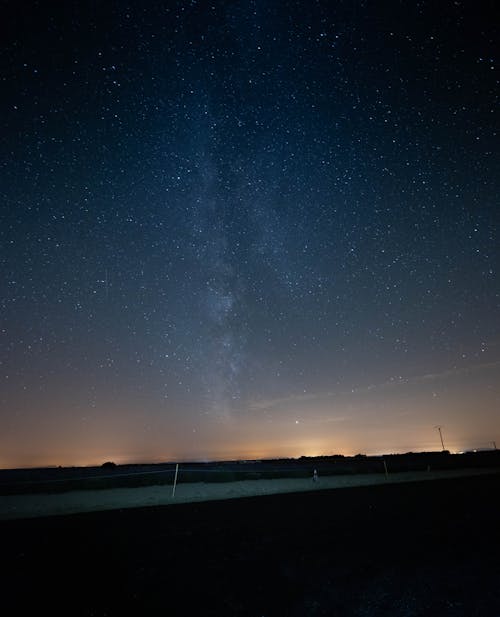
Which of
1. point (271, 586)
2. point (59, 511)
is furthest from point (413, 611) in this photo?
point (59, 511)

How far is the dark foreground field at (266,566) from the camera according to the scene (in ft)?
11.8

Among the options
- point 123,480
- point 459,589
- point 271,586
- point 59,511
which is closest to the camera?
point 459,589

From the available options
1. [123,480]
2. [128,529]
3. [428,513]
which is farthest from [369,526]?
[123,480]

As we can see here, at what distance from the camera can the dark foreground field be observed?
3.60m

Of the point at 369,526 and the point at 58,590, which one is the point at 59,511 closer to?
the point at 58,590

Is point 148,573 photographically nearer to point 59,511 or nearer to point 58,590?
point 58,590

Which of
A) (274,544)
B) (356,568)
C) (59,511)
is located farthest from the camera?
(59,511)

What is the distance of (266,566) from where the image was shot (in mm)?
4746

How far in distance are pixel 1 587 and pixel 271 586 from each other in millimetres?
3444

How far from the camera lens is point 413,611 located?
3238 millimetres

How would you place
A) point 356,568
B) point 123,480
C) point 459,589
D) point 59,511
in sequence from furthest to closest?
point 123,480
point 59,511
point 356,568
point 459,589

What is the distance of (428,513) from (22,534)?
8955mm

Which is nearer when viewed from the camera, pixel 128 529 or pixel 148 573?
pixel 148 573

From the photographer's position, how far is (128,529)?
751cm
